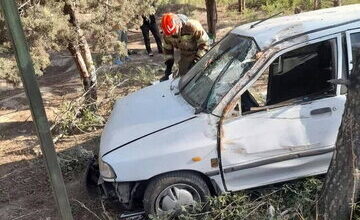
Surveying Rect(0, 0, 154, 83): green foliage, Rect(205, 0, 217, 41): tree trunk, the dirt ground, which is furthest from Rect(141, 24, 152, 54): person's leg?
Rect(0, 0, 154, 83): green foliage

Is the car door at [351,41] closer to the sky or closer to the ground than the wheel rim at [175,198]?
closer to the sky

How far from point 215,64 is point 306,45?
0.92 meters

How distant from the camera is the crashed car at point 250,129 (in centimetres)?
393

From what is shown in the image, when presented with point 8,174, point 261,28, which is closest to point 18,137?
point 8,174

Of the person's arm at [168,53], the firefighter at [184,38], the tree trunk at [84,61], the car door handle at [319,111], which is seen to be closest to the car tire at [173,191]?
the car door handle at [319,111]

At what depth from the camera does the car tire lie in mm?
3986

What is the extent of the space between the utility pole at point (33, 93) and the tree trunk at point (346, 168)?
1.76 meters

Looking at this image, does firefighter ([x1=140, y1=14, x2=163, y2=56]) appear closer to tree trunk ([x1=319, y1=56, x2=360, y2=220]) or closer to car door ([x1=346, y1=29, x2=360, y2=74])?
car door ([x1=346, y1=29, x2=360, y2=74])

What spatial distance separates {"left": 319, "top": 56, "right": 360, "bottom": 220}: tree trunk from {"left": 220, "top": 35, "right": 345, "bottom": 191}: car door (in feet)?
2.63

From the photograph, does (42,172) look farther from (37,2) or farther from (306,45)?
(306,45)

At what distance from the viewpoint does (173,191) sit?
13.2ft

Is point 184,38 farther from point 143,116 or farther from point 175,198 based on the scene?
point 175,198

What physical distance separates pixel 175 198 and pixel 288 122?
1182 millimetres

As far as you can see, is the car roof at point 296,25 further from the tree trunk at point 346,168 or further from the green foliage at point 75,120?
the green foliage at point 75,120
